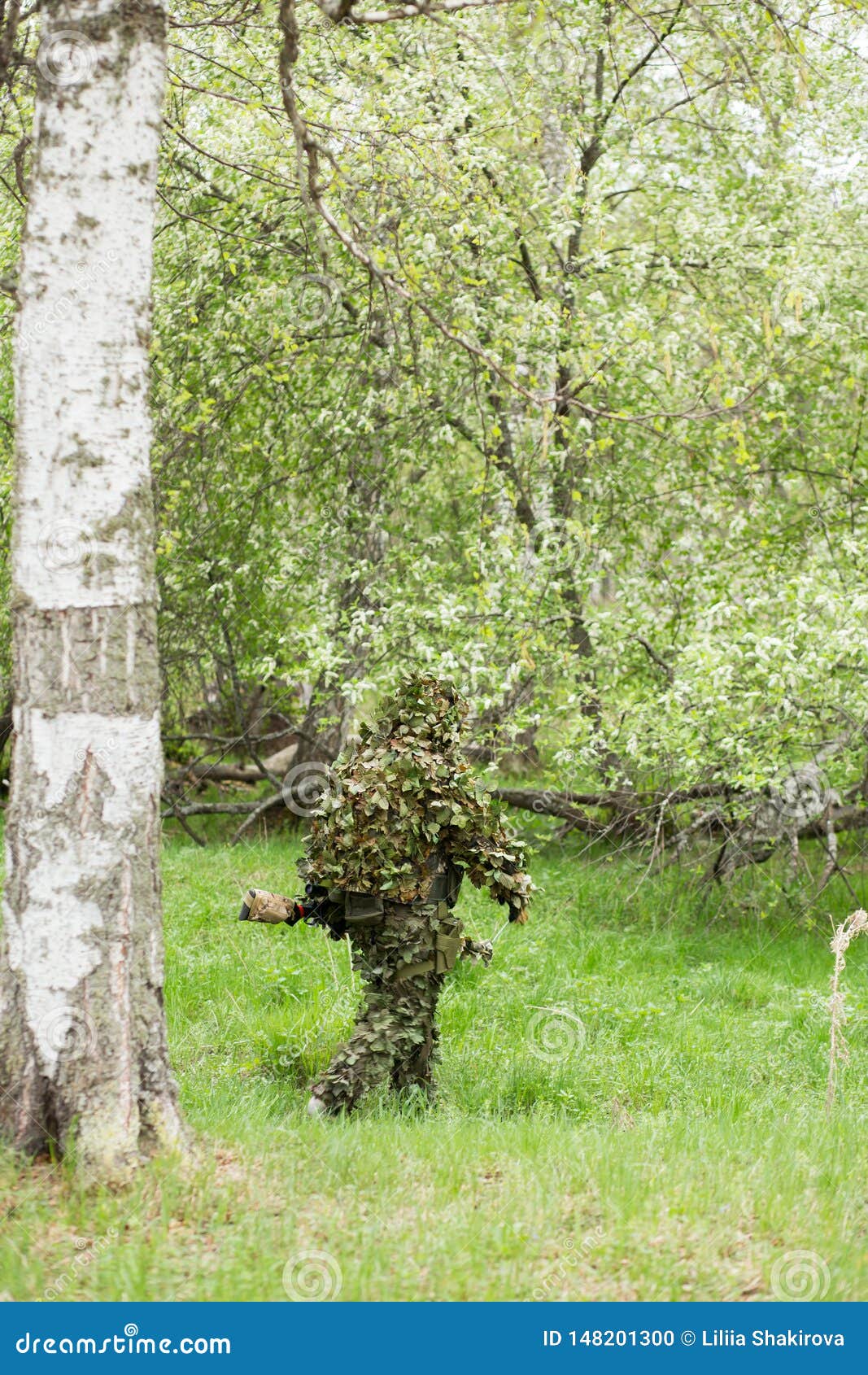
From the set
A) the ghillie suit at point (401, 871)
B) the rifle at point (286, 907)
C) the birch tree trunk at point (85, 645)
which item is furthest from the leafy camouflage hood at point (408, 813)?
the birch tree trunk at point (85, 645)

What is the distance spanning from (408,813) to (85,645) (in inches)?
68.2

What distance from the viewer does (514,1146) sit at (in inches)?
172

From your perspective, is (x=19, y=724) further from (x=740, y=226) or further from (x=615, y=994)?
(x=740, y=226)

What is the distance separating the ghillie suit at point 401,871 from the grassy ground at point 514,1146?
284 millimetres

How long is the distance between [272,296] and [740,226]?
4.04m

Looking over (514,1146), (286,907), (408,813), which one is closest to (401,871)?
(408,813)

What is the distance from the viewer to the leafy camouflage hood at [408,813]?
4.88 m

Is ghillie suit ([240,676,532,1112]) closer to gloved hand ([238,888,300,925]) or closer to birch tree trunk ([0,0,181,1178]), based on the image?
gloved hand ([238,888,300,925])

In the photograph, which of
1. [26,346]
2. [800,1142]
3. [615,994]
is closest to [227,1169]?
[800,1142]

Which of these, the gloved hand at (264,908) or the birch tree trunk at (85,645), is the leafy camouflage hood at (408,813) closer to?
the gloved hand at (264,908)

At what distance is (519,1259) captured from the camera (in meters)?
3.32

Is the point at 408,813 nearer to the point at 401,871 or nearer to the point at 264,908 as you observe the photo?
the point at 401,871

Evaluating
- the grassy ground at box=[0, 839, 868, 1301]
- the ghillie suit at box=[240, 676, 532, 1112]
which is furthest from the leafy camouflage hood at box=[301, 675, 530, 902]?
Result: the grassy ground at box=[0, 839, 868, 1301]

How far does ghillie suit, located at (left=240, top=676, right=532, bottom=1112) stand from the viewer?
4.90 metres
